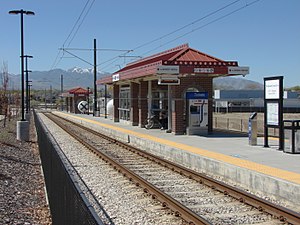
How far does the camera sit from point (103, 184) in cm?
1263

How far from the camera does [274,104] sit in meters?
16.5

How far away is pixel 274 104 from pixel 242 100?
91.7 m

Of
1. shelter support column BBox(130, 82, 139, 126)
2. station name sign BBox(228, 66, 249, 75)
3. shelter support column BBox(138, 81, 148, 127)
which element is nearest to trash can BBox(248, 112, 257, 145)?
station name sign BBox(228, 66, 249, 75)

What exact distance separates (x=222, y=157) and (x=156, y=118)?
1545 cm

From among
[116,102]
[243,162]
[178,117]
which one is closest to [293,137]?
[243,162]

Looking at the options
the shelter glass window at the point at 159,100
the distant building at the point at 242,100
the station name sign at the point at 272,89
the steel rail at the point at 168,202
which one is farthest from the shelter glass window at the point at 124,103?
the distant building at the point at 242,100

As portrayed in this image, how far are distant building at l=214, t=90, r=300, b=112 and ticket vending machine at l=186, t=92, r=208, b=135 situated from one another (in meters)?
57.0

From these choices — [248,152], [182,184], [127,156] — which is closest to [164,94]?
[127,156]

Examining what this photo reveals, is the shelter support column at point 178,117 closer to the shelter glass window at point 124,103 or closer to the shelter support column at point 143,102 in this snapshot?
the shelter support column at point 143,102

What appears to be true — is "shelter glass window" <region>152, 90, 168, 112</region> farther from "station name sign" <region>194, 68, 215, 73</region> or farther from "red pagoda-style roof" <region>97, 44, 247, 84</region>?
"station name sign" <region>194, 68, 215, 73</region>

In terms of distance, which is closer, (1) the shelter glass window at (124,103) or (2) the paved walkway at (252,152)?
(2) the paved walkway at (252,152)

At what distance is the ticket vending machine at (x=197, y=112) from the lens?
76.9 ft

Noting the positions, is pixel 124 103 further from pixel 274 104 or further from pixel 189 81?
pixel 274 104

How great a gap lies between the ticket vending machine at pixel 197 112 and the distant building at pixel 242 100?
187 ft
